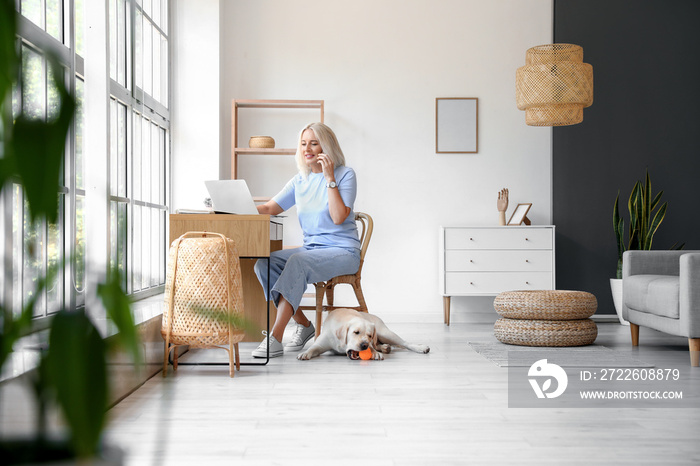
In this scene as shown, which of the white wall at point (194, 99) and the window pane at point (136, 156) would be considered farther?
the white wall at point (194, 99)

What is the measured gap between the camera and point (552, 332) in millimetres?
3650

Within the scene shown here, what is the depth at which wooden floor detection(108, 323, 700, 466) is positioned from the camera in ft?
5.63

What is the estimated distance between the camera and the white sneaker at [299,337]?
3604mm

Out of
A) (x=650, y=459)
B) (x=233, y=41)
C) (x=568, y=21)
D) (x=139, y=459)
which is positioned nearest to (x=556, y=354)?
(x=650, y=459)

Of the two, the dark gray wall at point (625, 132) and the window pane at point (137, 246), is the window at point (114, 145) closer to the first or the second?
the window pane at point (137, 246)

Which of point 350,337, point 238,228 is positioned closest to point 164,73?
point 238,228

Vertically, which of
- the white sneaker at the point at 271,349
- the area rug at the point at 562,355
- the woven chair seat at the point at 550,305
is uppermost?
the woven chair seat at the point at 550,305

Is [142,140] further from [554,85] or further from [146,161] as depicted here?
[554,85]

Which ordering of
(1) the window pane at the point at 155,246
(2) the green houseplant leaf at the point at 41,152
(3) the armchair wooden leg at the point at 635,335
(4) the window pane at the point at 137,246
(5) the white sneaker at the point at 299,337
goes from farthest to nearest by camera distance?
(1) the window pane at the point at 155,246 < (4) the window pane at the point at 137,246 < (3) the armchair wooden leg at the point at 635,335 < (5) the white sneaker at the point at 299,337 < (2) the green houseplant leaf at the point at 41,152

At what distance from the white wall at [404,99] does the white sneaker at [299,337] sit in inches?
→ 63.1

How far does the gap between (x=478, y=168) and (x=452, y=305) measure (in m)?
1.13

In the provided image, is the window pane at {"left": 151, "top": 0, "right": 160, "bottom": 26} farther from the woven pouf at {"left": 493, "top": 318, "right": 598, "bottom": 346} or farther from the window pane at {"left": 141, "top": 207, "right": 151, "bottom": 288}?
the woven pouf at {"left": 493, "top": 318, "right": 598, "bottom": 346}

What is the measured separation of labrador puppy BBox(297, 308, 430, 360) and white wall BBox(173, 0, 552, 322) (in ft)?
5.68

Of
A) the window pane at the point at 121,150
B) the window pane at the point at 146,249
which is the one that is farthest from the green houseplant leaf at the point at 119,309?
the window pane at the point at 146,249
